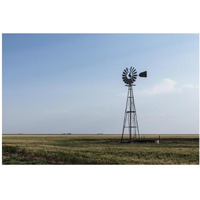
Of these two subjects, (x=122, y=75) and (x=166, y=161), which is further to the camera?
(x=122, y=75)

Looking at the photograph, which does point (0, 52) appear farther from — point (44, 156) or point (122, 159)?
point (122, 159)

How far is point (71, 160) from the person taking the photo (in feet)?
69.7

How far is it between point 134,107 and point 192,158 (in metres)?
16.3

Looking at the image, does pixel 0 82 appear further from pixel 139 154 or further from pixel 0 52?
pixel 139 154

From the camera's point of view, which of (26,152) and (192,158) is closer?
(192,158)

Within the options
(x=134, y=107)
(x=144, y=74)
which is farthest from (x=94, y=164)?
(x=144, y=74)

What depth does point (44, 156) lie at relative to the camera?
2316 centimetres
